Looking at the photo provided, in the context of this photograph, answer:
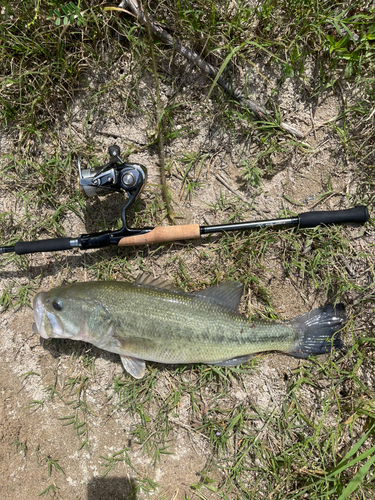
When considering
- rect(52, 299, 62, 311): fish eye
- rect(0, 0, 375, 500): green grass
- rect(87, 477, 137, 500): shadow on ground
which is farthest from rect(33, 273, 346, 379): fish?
rect(87, 477, 137, 500): shadow on ground

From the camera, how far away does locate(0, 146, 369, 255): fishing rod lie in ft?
9.75

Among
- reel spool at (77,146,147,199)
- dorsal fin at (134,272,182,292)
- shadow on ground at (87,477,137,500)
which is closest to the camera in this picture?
reel spool at (77,146,147,199)

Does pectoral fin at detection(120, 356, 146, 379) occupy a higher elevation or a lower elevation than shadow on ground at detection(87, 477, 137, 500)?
higher

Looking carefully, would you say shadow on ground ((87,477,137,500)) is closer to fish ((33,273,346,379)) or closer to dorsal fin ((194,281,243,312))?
fish ((33,273,346,379))

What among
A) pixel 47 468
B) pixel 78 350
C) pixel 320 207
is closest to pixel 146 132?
pixel 320 207

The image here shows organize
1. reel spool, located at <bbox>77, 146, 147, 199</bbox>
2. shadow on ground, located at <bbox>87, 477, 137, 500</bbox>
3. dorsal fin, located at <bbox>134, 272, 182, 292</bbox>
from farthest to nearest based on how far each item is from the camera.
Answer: shadow on ground, located at <bbox>87, 477, 137, 500</bbox>
dorsal fin, located at <bbox>134, 272, 182, 292</bbox>
reel spool, located at <bbox>77, 146, 147, 199</bbox>

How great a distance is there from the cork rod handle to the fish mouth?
92 centimetres

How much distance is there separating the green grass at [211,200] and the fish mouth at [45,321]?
1.60 ft

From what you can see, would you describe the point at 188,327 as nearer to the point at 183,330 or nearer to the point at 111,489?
the point at 183,330

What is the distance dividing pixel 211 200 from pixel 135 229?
910mm

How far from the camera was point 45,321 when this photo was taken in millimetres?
3002

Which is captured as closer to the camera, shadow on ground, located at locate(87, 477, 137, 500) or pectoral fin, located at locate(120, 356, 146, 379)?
pectoral fin, located at locate(120, 356, 146, 379)

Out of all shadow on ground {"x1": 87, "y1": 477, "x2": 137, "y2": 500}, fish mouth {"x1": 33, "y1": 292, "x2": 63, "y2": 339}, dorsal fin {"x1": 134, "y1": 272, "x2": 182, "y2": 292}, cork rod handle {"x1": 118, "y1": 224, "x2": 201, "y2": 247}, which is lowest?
shadow on ground {"x1": 87, "y1": 477, "x2": 137, "y2": 500}

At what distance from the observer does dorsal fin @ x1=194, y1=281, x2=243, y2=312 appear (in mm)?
3145
